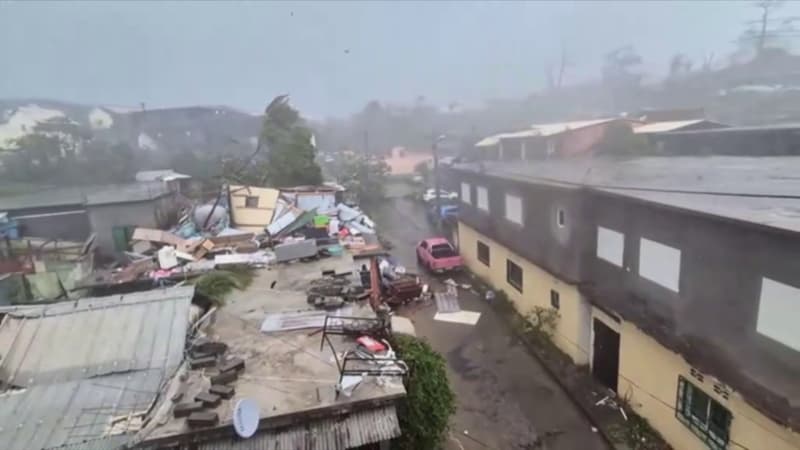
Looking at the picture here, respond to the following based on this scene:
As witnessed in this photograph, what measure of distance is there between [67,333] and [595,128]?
50.0ft

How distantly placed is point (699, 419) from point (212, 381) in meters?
6.79

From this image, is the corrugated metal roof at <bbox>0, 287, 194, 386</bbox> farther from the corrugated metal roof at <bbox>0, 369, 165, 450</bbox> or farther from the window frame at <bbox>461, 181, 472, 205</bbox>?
the window frame at <bbox>461, 181, 472, 205</bbox>

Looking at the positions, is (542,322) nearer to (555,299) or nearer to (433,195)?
(555,299)

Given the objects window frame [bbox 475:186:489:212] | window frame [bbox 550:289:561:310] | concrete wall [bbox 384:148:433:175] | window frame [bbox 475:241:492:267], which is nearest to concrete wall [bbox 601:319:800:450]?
window frame [bbox 550:289:561:310]

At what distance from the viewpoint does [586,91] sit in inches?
822

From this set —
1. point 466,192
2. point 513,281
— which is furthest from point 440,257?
point 513,281

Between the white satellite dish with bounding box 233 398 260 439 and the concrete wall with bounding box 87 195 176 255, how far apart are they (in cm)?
1293

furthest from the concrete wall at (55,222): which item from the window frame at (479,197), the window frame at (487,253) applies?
the window frame at (487,253)

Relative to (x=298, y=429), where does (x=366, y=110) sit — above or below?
above

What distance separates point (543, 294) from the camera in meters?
10.5

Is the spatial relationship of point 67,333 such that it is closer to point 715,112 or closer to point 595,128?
point 595,128

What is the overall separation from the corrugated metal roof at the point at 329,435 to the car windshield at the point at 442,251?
465 inches

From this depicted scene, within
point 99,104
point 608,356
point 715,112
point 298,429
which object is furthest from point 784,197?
point 99,104

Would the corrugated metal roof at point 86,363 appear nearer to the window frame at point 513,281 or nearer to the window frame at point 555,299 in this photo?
the window frame at point 555,299
